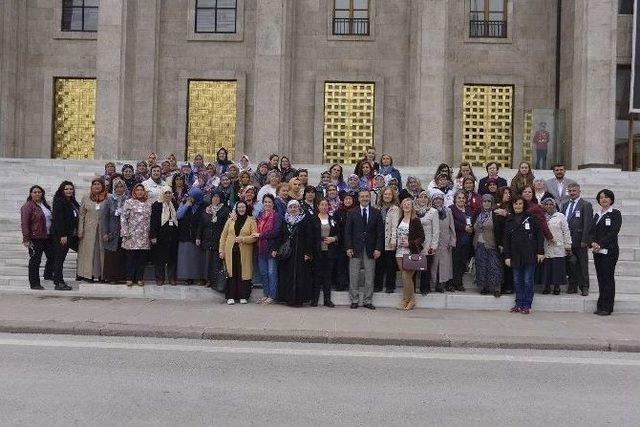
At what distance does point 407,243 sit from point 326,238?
4.49 ft

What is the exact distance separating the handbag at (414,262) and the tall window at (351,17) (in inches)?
672

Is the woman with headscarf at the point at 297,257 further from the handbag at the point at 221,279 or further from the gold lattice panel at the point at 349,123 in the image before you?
the gold lattice panel at the point at 349,123

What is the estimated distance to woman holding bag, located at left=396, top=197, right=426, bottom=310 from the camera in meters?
11.7

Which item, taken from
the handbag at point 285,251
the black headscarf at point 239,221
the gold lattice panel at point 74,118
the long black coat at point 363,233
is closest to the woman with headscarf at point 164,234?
the black headscarf at point 239,221

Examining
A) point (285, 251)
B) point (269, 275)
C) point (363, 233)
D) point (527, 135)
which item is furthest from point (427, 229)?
point (527, 135)

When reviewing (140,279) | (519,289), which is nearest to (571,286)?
(519,289)

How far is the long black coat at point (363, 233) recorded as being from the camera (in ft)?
38.9

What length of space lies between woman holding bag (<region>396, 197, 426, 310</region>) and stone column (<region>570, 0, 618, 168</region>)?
1356cm

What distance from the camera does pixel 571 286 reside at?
41.0 feet

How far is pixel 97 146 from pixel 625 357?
63.9ft

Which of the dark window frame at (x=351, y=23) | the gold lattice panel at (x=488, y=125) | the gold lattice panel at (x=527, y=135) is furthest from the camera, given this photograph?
the dark window frame at (x=351, y=23)

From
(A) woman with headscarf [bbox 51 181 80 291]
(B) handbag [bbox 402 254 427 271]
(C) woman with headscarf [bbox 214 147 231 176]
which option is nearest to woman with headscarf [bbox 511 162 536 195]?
(B) handbag [bbox 402 254 427 271]

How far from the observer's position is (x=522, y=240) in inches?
457

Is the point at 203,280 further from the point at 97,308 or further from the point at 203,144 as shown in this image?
the point at 203,144
